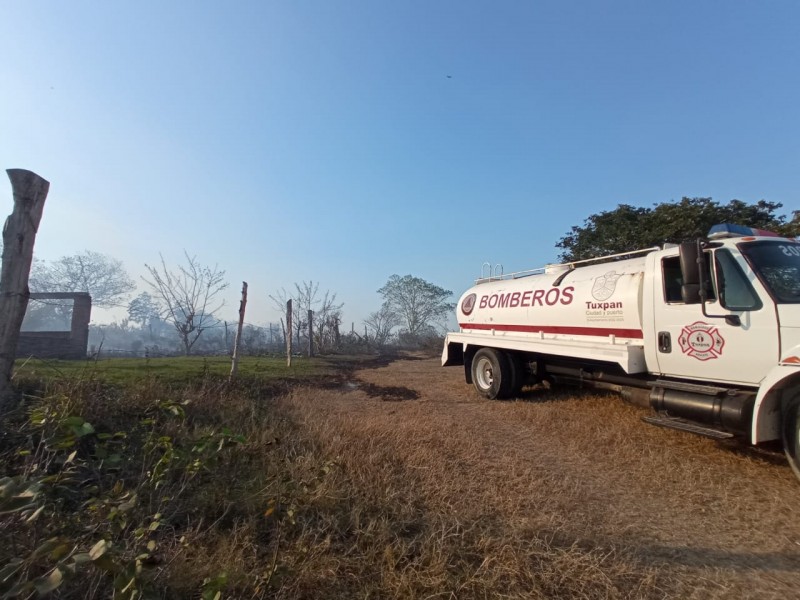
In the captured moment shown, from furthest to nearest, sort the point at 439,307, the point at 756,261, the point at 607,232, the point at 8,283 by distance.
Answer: the point at 439,307
the point at 607,232
the point at 756,261
the point at 8,283

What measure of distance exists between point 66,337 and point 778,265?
67.7 feet

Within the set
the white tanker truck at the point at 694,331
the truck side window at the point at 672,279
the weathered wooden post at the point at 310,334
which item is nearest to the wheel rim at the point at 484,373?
the white tanker truck at the point at 694,331

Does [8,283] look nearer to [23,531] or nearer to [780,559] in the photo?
[23,531]

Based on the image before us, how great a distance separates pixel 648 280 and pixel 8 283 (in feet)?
23.8

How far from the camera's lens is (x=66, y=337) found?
15.7 metres

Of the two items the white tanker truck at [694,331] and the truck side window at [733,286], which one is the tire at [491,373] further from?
the truck side window at [733,286]

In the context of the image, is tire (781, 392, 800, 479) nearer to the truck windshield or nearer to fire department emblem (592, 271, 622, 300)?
the truck windshield

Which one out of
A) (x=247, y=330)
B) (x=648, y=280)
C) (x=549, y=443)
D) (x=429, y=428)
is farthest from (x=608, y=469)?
(x=247, y=330)

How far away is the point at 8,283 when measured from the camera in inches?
156

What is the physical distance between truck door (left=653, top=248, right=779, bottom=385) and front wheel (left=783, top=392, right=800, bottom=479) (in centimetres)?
38

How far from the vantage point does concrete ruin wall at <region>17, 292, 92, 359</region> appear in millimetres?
14672

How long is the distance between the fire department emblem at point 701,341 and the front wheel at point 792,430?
81 centimetres

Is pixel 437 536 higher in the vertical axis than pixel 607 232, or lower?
lower

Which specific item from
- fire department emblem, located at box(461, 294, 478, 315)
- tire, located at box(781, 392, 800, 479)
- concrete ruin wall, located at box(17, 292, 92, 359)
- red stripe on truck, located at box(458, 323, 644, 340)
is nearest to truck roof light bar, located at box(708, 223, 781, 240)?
red stripe on truck, located at box(458, 323, 644, 340)
